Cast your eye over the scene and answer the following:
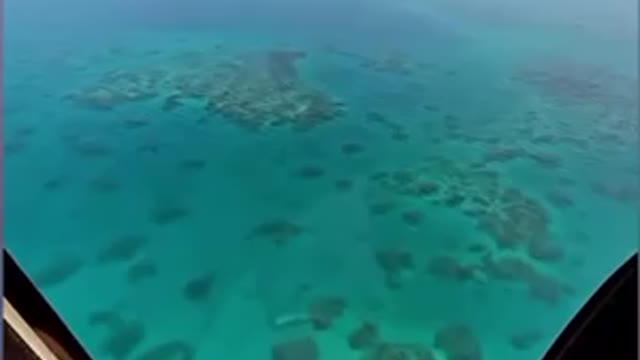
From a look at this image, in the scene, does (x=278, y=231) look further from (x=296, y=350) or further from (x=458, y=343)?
(x=458, y=343)

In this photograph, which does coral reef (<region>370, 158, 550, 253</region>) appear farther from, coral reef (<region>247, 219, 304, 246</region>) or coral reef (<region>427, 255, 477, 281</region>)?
coral reef (<region>247, 219, 304, 246</region>)

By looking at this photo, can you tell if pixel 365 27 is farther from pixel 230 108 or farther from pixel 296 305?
pixel 296 305

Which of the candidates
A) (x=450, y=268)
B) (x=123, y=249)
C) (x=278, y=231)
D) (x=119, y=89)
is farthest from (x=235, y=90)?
(x=450, y=268)

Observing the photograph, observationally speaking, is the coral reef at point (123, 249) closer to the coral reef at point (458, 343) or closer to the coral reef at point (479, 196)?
the coral reef at point (479, 196)

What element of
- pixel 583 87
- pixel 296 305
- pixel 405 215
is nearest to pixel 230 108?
pixel 405 215

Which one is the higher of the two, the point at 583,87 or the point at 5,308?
the point at 5,308

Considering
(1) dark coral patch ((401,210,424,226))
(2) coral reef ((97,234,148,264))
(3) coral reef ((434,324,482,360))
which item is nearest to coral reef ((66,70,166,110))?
(2) coral reef ((97,234,148,264))

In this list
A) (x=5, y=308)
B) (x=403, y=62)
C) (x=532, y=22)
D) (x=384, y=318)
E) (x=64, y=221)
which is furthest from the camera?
(x=532, y=22)
